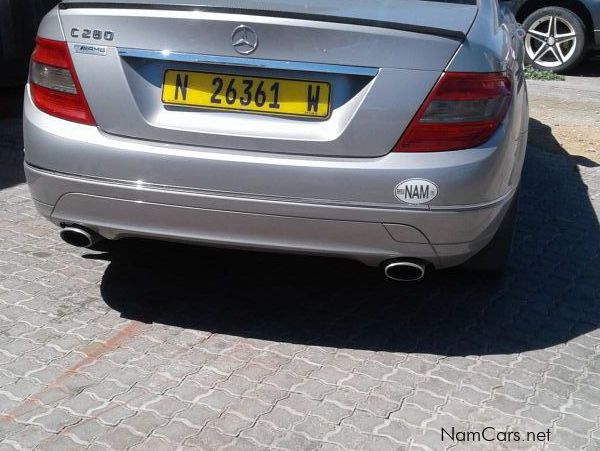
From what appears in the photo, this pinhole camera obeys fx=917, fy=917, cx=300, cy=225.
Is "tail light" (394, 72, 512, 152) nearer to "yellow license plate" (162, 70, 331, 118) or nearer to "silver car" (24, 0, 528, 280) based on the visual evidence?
"silver car" (24, 0, 528, 280)

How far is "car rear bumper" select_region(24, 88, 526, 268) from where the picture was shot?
331cm

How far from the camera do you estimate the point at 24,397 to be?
325 centimetres

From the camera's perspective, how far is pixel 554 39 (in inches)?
453

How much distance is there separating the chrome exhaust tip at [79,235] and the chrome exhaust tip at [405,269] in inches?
46.1

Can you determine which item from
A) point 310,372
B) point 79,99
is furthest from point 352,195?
point 79,99

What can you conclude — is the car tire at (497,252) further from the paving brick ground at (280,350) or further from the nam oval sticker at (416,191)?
the nam oval sticker at (416,191)

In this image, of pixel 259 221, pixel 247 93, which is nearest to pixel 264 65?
pixel 247 93

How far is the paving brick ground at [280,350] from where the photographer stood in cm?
315

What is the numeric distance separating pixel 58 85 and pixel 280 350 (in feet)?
4.45

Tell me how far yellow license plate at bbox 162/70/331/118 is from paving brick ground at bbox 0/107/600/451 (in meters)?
1.00

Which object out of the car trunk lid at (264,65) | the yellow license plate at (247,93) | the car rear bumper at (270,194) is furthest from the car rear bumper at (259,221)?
the yellow license plate at (247,93)

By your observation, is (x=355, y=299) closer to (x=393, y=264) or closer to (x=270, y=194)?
(x=393, y=264)

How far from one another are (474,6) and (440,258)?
110 centimetres

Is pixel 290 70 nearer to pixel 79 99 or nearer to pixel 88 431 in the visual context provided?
pixel 79 99
